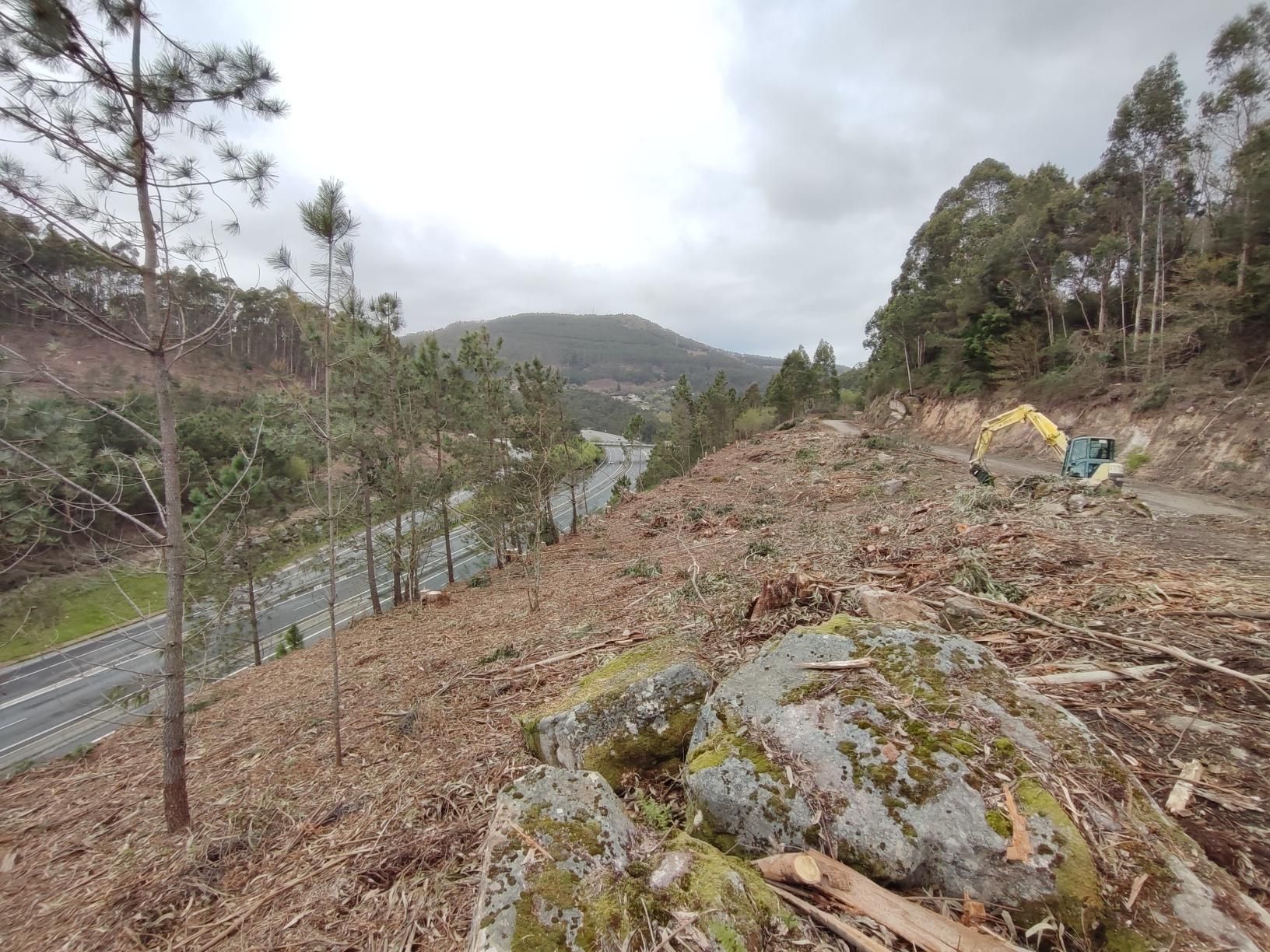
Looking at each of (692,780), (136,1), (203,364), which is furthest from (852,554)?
(203,364)

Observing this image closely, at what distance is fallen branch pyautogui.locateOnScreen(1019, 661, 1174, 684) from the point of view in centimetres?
321

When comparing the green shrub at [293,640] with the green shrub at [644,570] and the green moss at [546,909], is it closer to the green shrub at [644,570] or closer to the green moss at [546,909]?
the green shrub at [644,570]

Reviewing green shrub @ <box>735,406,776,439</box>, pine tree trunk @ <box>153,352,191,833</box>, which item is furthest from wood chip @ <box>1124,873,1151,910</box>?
green shrub @ <box>735,406,776,439</box>

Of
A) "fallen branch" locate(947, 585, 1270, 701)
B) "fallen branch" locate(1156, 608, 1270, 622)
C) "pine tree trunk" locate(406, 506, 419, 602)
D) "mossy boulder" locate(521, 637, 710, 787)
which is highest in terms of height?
"fallen branch" locate(1156, 608, 1270, 622)

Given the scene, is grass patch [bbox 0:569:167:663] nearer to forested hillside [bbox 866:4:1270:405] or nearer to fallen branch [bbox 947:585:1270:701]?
fallen branch [bbox 947:585:1270:701]

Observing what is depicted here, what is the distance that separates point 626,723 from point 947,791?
5.94ft

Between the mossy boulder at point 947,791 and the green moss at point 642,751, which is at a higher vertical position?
the mossy boulder at point 947,791

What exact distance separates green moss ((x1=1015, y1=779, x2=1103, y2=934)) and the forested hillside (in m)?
23.6

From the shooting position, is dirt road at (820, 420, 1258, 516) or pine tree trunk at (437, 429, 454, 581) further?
pine tree trunk at (437, 429, 454, 581)

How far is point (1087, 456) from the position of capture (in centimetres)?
1302

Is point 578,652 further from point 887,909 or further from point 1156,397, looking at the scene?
point 1156,397

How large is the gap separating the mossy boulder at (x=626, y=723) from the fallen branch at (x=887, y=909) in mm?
1167

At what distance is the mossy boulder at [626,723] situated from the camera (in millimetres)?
3178

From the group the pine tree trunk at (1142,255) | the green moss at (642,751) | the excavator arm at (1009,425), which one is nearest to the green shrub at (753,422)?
the pine tree trunk at (1142,255)
